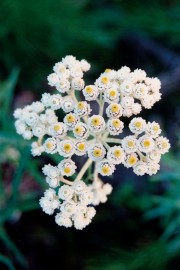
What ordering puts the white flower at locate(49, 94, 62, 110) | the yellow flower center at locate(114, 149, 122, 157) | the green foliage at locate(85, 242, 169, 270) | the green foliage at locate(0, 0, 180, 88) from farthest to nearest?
the green foliage at locate(0, 0, 180, 88), the green foliage at locate(85, 242, 169, 270), the white flower at locate(49, 94, 62, 110), the yellow flower center at locate(114, 149, 122, 157)

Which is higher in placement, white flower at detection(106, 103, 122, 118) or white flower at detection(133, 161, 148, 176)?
white flower at detection(106, 103, 122, 118)

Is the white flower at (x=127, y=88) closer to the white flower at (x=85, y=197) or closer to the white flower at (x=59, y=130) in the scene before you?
the white flower at (x=59, y=130)

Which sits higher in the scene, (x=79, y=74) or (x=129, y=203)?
(x=129, y=203)

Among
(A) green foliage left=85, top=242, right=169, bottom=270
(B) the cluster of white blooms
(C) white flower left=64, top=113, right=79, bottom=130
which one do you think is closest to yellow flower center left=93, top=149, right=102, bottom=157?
(B) the cluster of white blooms

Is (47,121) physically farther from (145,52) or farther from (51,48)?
(145,52)

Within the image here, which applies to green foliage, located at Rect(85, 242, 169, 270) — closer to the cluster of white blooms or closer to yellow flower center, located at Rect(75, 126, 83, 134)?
the cluster of white blooms

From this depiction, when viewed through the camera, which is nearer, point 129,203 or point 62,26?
point 129,203

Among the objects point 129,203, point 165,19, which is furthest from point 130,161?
point 165,19
